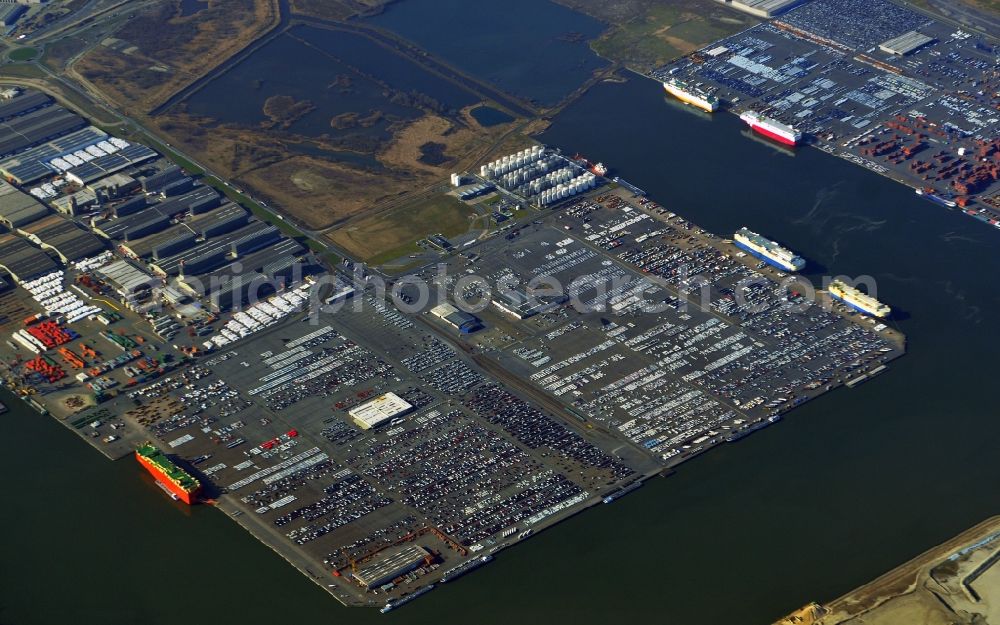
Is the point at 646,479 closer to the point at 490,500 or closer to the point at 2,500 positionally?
the point at 490,500

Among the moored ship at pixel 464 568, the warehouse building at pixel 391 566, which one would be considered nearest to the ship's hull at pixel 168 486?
the warehouse building at pixel 391 566

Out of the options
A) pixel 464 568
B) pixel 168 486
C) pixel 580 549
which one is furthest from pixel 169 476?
pixel 580 549

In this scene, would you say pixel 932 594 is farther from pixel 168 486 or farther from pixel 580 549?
pixel 168 486

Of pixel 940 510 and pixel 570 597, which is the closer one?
pixel 570 597

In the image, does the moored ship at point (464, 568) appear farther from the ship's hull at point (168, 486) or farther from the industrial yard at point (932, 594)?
the industrial yard at point (932, 594)

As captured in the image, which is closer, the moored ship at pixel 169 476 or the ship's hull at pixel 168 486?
the moored ship at pixel 169 476

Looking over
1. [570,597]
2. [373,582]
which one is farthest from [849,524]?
[373,582]

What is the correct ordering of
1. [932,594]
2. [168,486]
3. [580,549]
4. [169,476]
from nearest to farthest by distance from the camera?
[932,594] → [580,549] → [169,476] → [168,486]
